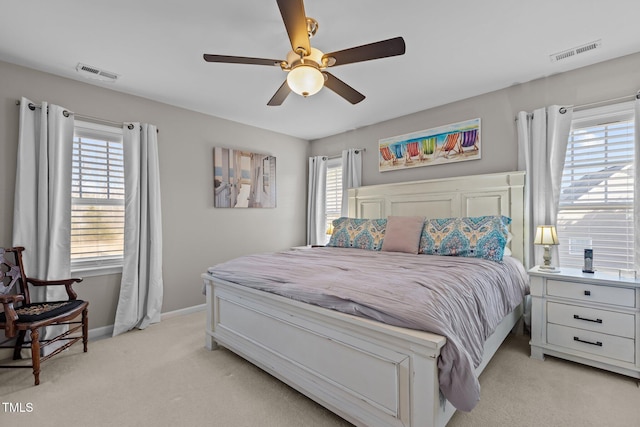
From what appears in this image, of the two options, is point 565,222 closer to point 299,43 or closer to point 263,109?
point 299,43

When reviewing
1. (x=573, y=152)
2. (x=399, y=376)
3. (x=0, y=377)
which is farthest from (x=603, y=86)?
(x=0, y=377)

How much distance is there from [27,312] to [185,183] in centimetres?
186

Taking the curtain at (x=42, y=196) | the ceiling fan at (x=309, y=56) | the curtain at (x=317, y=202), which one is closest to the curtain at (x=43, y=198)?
the curtain at (x=42, y=196)

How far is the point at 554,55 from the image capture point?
2436 millimetres

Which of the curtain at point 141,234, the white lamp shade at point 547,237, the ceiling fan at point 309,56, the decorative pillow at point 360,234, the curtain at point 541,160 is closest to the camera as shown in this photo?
the ceiling fan at point 309,56

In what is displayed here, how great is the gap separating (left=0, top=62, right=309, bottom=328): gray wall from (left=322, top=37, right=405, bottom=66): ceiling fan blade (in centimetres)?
246

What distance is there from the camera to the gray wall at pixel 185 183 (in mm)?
2557

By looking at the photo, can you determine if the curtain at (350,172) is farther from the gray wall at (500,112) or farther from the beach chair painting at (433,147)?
the beach chair painting at (433,147)

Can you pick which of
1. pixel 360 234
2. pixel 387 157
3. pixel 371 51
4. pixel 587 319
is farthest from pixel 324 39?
pixel 587 319

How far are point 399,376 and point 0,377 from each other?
291 cm

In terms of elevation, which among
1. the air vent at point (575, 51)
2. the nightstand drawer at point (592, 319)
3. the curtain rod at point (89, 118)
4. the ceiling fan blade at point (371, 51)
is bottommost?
the nightstand drawer at point (592, 319)

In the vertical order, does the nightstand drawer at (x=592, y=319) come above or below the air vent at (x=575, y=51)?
below

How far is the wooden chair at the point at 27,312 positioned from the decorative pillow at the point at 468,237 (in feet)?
10.3

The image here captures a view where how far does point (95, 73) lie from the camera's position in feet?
8.81
